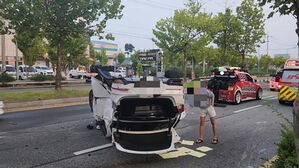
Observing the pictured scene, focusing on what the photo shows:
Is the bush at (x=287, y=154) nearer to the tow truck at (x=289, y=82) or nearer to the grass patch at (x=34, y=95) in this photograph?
the tow truck at (x=289, y=82)

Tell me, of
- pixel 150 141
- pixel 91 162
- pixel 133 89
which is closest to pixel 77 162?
pixel 91 162

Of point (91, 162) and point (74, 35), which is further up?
point (74, 35)

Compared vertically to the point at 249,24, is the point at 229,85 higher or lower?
lower

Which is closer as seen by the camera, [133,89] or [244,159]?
[133,89]

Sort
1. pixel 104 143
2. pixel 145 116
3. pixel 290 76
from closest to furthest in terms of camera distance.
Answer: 1. pixel 145 116
2. pixel 104 143
3. pixel 290 76

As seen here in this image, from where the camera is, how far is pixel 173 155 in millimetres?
5020

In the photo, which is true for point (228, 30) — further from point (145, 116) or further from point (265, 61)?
point (265, 61)

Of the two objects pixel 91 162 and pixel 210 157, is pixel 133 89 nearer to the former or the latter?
pixel 91 162

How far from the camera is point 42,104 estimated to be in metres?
11.8

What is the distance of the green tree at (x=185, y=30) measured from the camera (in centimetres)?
2248

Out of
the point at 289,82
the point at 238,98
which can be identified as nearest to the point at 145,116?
the point at 238,98

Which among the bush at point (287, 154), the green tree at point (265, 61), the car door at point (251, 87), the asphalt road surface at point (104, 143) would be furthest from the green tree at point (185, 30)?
the green tree at point (265, 61)

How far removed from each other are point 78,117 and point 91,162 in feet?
15.0

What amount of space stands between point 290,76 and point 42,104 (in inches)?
508
